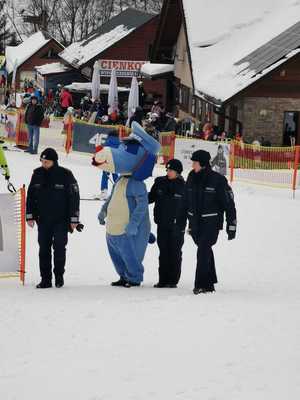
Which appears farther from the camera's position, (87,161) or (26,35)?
(26,35)

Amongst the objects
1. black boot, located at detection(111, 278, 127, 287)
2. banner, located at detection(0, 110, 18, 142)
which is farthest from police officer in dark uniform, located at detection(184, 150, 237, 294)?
banner, located at detection(0, 110, 18, 142)

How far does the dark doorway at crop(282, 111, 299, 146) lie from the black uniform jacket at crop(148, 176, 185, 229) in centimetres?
1742

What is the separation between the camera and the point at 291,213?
15.9 meters

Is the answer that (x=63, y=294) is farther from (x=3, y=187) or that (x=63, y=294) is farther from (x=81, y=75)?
(x=81, y=75)

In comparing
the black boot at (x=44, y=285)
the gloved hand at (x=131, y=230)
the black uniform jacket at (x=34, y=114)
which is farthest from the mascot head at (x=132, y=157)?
the black uniform jacket at (x=34, y=114)

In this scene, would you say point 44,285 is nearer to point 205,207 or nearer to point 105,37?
point 205,207

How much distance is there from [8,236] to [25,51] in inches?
2224

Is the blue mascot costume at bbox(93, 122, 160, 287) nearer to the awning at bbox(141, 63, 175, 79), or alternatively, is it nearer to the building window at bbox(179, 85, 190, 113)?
the building window at bbox(179, 85, 190, 113)

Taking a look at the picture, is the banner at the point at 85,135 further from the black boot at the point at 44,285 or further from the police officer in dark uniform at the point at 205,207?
the police officer in dark uniform at the point at 205,207

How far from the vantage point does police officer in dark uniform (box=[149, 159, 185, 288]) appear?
9.27m

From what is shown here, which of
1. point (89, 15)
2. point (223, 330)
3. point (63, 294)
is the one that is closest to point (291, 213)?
point (63, 294)

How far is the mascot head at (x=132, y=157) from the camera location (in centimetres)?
907

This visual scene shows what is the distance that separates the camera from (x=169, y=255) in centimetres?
943

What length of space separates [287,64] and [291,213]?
33.9 feet
